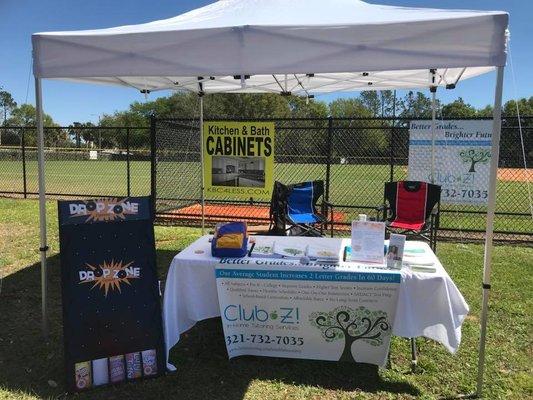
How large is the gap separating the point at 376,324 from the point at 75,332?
197 centimetres

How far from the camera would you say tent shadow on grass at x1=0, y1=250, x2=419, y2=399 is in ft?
10.1

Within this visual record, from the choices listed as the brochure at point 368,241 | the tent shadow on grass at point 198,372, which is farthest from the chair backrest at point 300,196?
the brochure at point 368,241

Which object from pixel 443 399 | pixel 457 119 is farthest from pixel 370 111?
pixel 443 399

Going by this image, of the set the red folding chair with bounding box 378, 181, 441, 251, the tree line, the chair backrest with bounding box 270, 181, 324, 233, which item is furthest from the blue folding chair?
the tree line

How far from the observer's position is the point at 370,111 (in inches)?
3093

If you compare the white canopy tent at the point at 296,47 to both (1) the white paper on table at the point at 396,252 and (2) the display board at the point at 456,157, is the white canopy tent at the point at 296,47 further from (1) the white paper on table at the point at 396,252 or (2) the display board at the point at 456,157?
(2) the display board at the point at 456,157

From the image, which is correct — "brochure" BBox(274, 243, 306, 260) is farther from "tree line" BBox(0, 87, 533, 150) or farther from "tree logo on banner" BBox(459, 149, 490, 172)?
"tree line" BBox(0, 87, 533, 150)

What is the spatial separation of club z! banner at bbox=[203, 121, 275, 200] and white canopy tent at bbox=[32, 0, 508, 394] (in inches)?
142

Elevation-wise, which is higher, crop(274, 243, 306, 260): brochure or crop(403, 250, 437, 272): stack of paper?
crop(274, 243, 306, 260): brochure

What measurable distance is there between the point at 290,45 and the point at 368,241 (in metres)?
1.43

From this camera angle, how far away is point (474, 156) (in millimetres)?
7141

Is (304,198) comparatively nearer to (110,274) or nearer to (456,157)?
(456,157)

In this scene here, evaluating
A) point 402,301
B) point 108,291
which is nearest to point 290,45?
point 402,301

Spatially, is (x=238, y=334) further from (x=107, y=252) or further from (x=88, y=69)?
(x=88, y=69)
